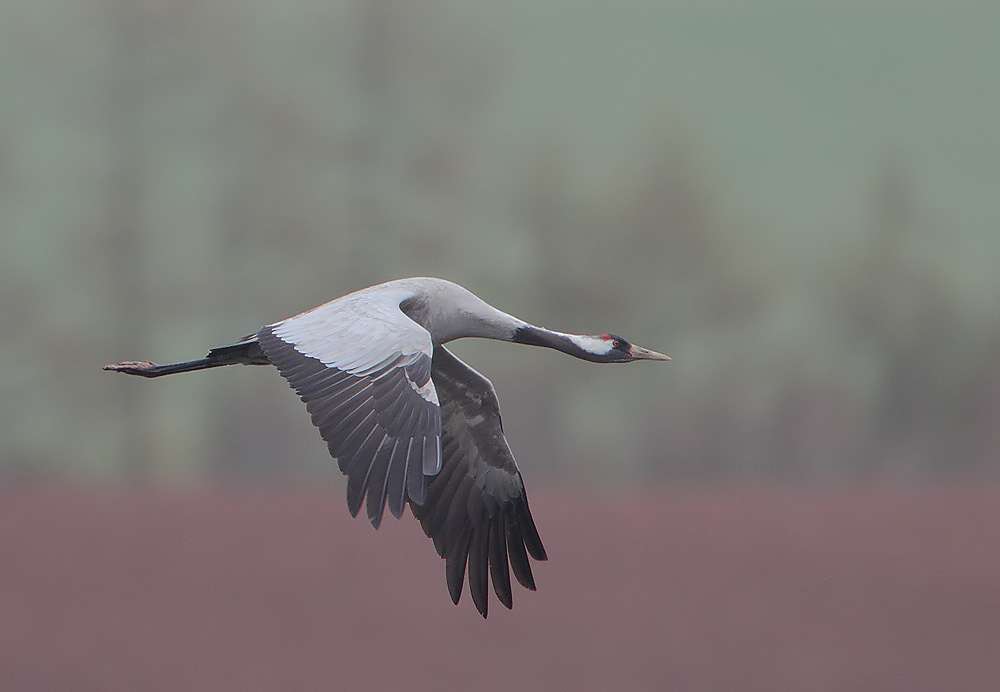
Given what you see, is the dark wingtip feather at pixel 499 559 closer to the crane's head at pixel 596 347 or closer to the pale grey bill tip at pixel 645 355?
the crane's head at pixel 596 347

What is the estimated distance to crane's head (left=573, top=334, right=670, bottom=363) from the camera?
8.00 metres

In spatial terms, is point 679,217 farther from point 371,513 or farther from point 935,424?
point 371,513

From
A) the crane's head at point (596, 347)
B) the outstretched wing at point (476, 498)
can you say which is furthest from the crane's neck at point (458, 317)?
the outstretched wing at point (476, 498)

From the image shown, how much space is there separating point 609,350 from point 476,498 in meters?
0.97

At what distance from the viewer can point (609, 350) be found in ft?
26.3

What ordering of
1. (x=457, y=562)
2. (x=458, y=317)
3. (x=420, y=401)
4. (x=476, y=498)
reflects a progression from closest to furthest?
(x=420, y=401) < (x=458, y=317) < (x=457, y=562) < (x=476, y=498)

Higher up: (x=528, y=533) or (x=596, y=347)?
(x=596, y=347)

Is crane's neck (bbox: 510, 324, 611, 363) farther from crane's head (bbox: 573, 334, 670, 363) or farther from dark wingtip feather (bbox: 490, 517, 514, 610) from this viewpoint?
dark wingtip feather (bbox: 490, 517, 514, 610)

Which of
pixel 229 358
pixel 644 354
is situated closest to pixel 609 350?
pixel 644 354

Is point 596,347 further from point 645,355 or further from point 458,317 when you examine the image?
point 458,317

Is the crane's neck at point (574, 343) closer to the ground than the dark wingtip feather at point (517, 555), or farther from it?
farther from it

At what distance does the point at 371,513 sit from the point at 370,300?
1.40 meters

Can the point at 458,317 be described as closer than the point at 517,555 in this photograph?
Yes

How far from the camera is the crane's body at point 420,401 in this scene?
6.12 metres
